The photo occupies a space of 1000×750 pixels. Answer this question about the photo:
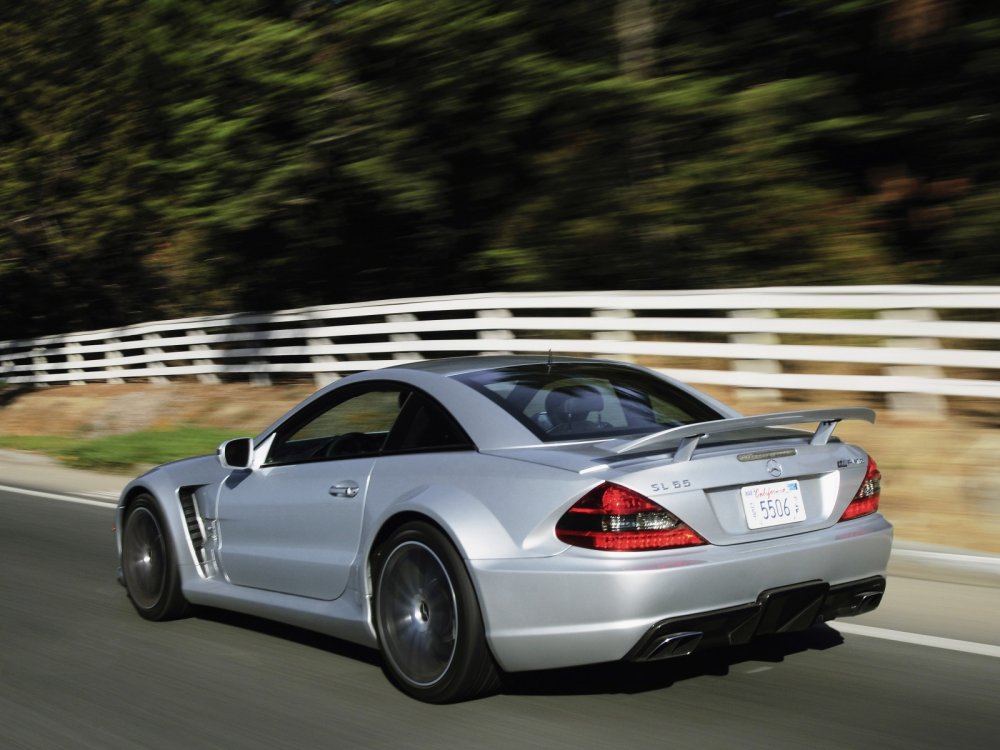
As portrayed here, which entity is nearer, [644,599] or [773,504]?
[644,599]

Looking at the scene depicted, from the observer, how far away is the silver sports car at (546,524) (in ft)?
14.9

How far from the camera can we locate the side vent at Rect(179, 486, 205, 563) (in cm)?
651

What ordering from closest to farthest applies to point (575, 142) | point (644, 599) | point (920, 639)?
point (644, 599)
point (920, 639)
point (575, 142)

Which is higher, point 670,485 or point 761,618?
point 670,485

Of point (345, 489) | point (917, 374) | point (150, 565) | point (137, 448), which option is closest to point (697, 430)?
point (345, 489)

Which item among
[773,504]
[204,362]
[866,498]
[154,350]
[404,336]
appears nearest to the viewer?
[773,504]

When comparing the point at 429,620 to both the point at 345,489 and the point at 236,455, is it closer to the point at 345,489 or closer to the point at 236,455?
the point at 345,489

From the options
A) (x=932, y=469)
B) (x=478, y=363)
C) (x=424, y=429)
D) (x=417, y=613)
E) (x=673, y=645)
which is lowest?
(x=932, y=469)

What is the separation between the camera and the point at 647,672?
5359 mm

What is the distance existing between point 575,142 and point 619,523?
11334 mm

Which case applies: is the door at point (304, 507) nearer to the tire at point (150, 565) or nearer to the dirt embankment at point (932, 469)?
the tire at point (150, 565)

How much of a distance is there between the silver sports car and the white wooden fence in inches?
157

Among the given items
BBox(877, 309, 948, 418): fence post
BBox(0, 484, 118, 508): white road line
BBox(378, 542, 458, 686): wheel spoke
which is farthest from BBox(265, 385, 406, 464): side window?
BBox(0, 484, 118, 508): white road line

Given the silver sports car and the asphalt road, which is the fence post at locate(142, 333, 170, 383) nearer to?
the asphalt road
